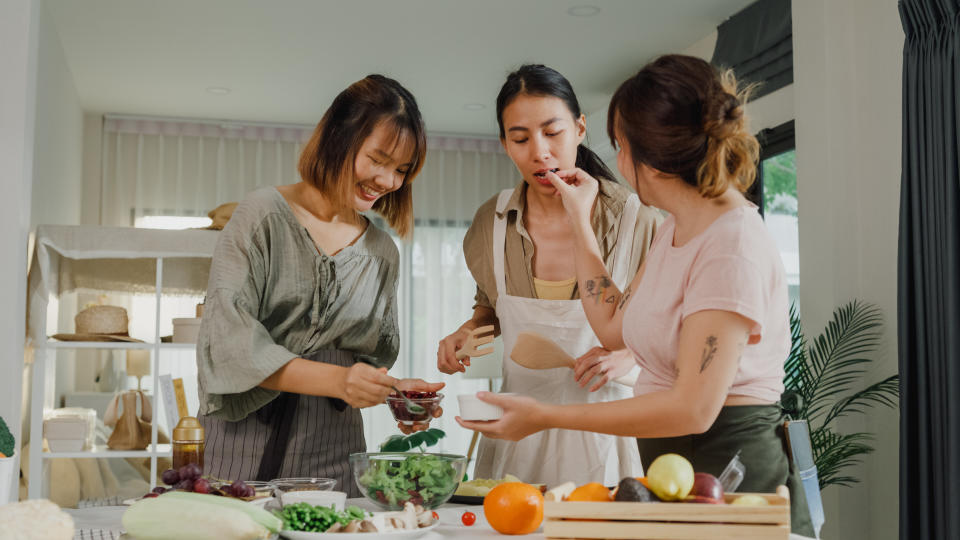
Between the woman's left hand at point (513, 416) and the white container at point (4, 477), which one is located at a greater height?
the woman's left hand at point (513, 416)

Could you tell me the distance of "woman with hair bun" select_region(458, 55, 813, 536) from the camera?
123cm

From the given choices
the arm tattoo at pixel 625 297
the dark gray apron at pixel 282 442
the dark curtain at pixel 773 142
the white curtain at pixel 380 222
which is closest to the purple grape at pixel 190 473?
the dark gray apron at pixel 282 442

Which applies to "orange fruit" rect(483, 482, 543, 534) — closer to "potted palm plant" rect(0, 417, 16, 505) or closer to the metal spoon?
the metal spoon

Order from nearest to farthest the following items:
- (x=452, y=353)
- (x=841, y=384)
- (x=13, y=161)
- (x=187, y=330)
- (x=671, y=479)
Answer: (x=671, y=479)
(x=452, y=353)
(x=13, y=161)
(x=841, y=384)
(x=187, y=330)

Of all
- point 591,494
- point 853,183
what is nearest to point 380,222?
point 853,183

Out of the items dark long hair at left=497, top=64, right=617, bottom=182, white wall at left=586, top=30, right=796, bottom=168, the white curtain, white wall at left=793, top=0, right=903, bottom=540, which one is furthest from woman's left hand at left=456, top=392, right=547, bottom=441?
the white curtain

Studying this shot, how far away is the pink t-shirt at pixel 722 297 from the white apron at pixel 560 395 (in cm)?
49

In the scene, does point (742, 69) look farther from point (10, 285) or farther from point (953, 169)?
point (10, 285)

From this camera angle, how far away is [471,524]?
1.34 meters

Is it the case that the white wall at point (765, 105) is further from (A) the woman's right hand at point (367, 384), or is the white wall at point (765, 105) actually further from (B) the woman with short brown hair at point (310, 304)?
(A) the woman's right hand at point (367, 384)

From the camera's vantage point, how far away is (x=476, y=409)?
136cm

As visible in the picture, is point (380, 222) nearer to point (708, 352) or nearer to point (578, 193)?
point (578, 193)

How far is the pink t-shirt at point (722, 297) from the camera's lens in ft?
4.05

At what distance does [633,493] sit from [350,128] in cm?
111
